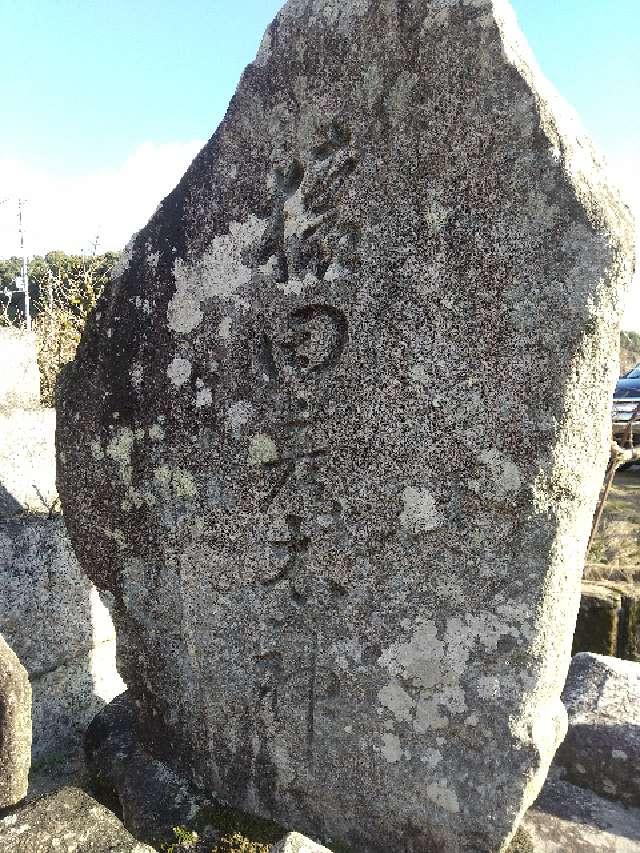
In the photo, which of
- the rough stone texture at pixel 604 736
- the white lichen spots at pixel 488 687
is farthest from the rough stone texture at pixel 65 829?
the rough stone texture at pixel 604 736

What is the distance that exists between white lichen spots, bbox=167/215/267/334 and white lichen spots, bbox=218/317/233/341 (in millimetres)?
57

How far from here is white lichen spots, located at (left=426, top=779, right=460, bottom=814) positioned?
1.60 metres

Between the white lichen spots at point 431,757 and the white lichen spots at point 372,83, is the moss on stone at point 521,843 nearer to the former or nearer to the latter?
the white lichen spots at point 431,757

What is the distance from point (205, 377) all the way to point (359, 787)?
3.55 ft

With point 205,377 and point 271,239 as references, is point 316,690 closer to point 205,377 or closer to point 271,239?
point 205,377

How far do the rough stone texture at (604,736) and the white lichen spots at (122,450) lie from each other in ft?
5.00

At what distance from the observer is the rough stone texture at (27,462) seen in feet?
7.78

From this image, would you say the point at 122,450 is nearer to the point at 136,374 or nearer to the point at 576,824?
the point at 136,374

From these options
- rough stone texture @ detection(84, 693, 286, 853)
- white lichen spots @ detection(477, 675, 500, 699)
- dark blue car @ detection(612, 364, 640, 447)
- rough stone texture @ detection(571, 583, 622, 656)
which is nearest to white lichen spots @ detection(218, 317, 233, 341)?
white lichen spots @ detection(477, 675, 500, 699)

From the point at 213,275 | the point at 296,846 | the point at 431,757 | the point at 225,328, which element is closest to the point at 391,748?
the point at 431,757

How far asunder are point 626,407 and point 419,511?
27.6 feet

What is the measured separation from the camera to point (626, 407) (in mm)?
9031

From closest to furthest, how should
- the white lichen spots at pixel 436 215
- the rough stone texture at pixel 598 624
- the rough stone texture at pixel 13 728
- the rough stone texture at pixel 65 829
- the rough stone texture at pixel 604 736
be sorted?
the rough stone texture at pixel 65 829 < the rough stone texture at pixel 13 728 < the white lichen spots at pixel 436 215 < the rough stone texture at pixel 604 736 < the rough stone texture at pixel 598 624

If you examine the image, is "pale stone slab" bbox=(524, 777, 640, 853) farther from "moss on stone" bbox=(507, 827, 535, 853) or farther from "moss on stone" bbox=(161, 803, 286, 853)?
"moss on stone" bbox=(161, 803, 286, 853)
